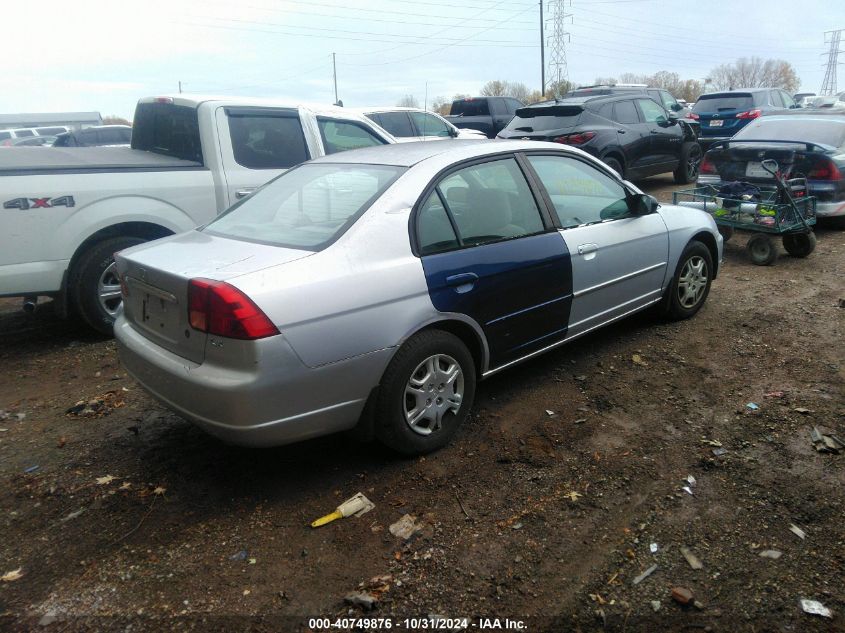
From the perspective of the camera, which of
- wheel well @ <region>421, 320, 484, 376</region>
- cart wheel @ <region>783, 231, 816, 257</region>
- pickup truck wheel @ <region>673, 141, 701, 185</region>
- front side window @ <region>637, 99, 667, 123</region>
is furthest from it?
pickup truck wheel @ <region>673, 141, 701, 185</region>

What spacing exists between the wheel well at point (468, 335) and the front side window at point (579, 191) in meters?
1.06

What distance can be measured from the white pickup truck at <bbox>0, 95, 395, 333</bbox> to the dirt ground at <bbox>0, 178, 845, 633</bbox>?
2.97ft

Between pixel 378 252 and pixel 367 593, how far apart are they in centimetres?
156

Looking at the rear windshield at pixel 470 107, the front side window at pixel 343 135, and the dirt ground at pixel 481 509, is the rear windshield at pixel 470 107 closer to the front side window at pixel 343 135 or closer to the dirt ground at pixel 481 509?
the front side window at pixel 343 135

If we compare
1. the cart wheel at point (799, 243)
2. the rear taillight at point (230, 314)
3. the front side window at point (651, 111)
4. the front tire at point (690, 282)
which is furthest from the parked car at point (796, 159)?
the rear taillight at point (230, 314)

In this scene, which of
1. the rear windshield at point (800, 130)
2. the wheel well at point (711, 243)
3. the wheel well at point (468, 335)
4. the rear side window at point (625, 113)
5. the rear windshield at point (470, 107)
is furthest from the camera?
the rear windshield at point (470, 107)

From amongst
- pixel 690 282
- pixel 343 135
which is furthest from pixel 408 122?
pixel 690 282

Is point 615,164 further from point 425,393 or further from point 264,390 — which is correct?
point 264,390

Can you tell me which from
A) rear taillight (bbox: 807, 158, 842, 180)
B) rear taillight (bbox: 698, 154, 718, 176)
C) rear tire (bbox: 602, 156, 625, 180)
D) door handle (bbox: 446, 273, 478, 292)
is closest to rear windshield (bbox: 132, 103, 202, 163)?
door handle (bbox: 446, 273, 478, 292)

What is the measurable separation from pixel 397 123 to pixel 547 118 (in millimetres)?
3241

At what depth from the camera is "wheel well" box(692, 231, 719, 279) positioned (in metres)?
5.42

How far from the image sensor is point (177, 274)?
120 inches

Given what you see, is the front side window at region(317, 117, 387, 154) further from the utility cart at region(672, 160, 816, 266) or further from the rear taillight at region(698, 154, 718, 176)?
the rear taillight at region(698, 154, 718, 176)

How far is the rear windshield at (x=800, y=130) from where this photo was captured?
26.9ft
